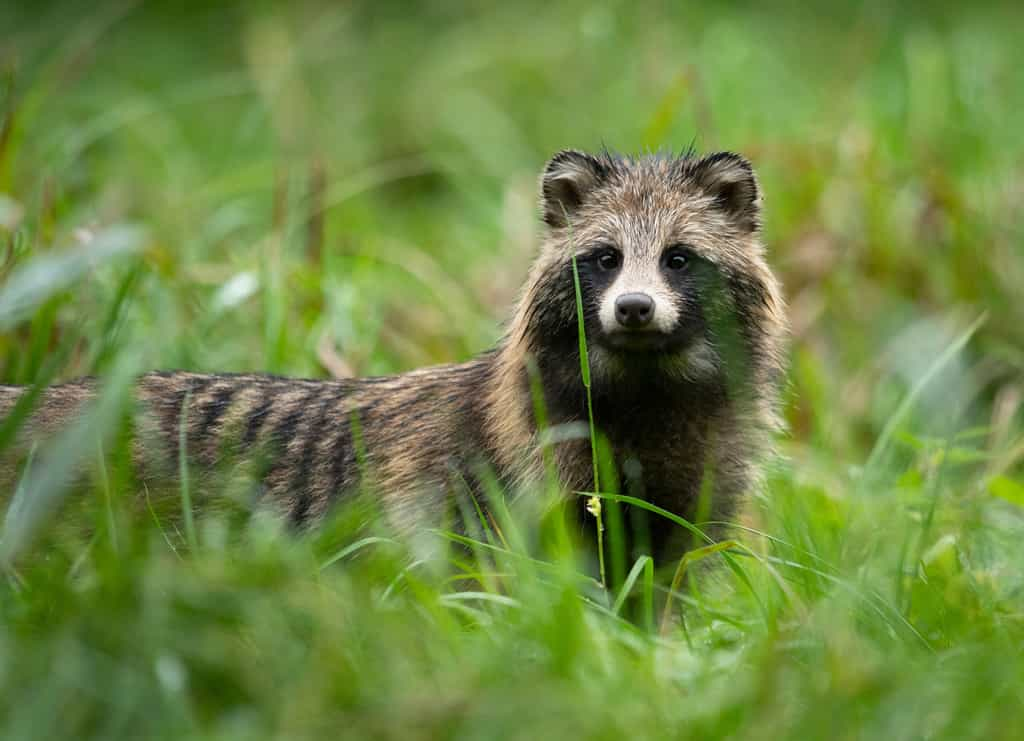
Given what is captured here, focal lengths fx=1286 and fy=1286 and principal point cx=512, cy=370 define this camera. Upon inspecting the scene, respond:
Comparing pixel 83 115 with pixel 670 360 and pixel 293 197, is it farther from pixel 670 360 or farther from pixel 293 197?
pixel 670 360

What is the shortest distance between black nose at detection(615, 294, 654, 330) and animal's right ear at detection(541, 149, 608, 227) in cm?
80

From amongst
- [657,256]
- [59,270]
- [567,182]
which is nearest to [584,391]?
[657,256]

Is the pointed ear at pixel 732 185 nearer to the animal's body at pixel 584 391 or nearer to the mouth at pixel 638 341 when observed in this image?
the animal's body at pixel 584 391

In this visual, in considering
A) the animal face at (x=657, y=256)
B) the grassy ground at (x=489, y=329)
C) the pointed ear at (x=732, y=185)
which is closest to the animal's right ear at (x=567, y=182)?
the animal face at (x=657, y=256)

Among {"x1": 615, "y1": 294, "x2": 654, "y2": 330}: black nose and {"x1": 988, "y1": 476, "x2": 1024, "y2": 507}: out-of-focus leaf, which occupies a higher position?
{"x1": 615, "y1": 294, "x2": 654, "y2": 330}: black nose

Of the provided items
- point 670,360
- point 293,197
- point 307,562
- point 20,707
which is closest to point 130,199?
point 293,197

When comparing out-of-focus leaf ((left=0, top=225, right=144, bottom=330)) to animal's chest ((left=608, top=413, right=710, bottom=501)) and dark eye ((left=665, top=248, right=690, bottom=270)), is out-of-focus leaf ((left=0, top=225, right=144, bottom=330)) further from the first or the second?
dark eye ((left=665, top=248, right=690, bottom=270))

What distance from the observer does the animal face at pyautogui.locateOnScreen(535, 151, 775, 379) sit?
4855 mm

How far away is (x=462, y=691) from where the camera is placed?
10.1ft

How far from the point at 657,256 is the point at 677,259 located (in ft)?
0.35

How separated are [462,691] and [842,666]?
0.96 metres

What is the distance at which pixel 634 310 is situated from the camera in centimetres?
465

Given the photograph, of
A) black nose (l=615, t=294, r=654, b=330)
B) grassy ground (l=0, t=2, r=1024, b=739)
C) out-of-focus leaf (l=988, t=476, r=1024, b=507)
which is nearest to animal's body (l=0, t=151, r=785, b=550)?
black nose (l=615, t=294, r=654, b=330)

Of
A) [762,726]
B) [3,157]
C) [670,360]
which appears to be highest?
[3,157]
